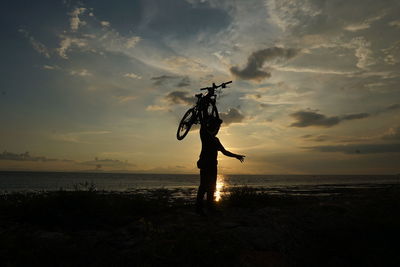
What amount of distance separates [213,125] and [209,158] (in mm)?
1108

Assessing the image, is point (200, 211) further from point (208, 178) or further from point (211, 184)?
point (208, 178)

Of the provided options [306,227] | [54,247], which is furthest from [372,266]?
[54,247]

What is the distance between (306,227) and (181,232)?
3.53 meters

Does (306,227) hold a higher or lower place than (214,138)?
lower

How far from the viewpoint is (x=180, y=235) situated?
229 inches

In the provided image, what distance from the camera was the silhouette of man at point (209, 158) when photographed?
871 centimetres

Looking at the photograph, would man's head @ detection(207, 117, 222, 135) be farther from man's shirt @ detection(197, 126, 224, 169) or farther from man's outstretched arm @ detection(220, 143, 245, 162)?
man's outstretched arm @ detection(220, 143, 245, 162)

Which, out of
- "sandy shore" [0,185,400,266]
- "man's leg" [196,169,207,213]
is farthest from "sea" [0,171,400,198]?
"man's leg" [196,169,207,213]

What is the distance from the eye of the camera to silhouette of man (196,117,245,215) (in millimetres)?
8711

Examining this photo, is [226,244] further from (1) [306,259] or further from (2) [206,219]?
(2) [206,219]

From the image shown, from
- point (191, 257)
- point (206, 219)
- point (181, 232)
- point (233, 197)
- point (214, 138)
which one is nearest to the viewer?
point (191, 257)

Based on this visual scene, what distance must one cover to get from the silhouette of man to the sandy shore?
80 cm

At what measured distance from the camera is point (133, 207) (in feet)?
29.1

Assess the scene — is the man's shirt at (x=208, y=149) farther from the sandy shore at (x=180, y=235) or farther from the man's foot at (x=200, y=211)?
the sandy shore at (x=180, y=235)
